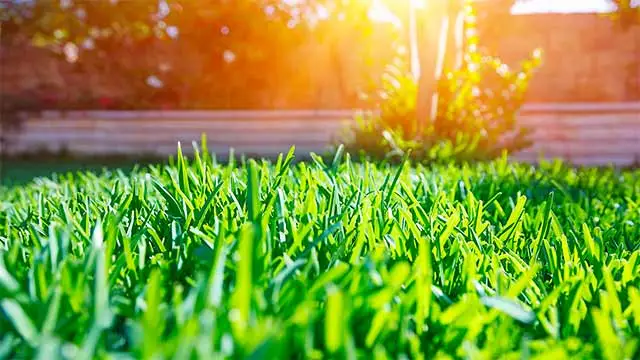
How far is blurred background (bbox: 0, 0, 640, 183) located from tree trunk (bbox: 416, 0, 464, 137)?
439 centimetres

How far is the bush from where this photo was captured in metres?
5.33

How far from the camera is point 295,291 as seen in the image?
0.75 m

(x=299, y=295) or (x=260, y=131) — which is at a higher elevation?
(x=260, y=131)

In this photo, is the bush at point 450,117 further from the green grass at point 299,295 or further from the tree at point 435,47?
the green grass at point 299,295

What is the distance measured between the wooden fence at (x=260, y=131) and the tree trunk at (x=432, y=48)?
4.57 meters

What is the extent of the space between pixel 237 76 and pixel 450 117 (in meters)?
6.66

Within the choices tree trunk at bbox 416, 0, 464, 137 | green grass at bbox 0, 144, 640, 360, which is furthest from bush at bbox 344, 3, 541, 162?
green grass at bbox 0, 144, 640, 360

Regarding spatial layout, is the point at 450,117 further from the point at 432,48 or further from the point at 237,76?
the point at 237,76

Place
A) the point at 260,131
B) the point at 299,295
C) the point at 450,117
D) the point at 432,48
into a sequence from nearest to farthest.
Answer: the point at 299,295 < the point at 450,117 < the point at 432,48 < the point at 260,131

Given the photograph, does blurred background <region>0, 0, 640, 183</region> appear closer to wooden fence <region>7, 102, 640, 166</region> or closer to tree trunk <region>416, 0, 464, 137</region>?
wooden fence <region>7, 102, 640, 166</region>

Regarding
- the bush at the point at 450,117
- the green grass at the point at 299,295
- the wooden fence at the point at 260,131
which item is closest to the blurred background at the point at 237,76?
the wooden fence at the point at 260,131

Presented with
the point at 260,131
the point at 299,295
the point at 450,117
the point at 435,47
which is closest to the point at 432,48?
the point at 435,47

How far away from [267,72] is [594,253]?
11120 millimetres

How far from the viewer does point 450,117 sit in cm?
604
